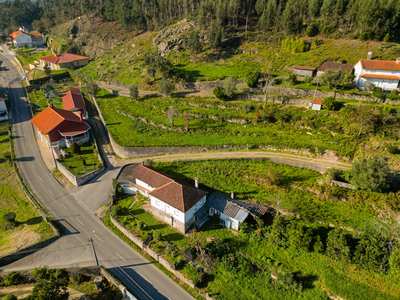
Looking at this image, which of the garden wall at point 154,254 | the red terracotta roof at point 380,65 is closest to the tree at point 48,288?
the garden wall at point 154,254

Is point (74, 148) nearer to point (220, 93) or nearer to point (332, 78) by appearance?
point (220, 93)

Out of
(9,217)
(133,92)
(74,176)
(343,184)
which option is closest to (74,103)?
(133,92)

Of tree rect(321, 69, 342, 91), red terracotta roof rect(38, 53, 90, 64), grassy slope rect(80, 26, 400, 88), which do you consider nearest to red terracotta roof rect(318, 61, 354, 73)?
grassy slope rect(80, 26, 400, 88)

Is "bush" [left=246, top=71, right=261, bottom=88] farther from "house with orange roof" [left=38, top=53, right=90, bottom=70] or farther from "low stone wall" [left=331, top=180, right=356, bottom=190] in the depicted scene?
"house with orange roof" [left=38, top=53, right=90, bottom=70]

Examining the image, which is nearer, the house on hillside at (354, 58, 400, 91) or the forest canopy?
the house on hillside at (354, 58, 400, 91)

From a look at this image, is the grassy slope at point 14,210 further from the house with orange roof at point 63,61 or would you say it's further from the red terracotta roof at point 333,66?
the red terracotta roof at point 333,66
